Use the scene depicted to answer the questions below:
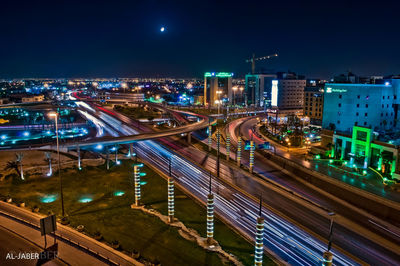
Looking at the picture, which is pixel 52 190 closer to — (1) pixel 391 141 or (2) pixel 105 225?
(2) pixel 105 225

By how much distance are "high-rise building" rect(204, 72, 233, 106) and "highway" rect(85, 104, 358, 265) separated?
371ft

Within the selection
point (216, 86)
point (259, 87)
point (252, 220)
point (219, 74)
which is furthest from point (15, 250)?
point (259, 87)

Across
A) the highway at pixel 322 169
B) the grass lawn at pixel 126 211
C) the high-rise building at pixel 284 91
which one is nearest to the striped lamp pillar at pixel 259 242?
the grass lawn at pixel 126 211

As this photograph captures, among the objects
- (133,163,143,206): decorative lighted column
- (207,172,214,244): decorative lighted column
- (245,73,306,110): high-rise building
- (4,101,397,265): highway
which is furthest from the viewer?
(245,73,306,110): high-rise building

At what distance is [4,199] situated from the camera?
33.7 meters

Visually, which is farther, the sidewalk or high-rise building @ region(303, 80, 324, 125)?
high-rise building @ region(303, 80, 324, 125)

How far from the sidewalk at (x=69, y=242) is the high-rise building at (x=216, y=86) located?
132 m

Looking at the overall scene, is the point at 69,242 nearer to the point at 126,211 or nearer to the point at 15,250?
the point at 15,250

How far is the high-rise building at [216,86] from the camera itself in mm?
161125

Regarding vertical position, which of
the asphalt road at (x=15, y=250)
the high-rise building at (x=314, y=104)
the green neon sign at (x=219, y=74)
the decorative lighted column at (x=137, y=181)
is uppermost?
the green neon sign at (x=219, y=74)

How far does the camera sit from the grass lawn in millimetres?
25484

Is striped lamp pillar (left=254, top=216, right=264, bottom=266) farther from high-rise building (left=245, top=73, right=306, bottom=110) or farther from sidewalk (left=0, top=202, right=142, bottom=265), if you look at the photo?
high-rise building (left=245, top=73, right=306, bottom=110)

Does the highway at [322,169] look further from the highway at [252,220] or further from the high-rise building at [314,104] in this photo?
the high-rise building at [314,104]

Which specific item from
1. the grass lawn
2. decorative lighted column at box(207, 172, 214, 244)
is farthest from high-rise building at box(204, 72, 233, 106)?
decorative lighted column at box(207, 172, 214, 244)
